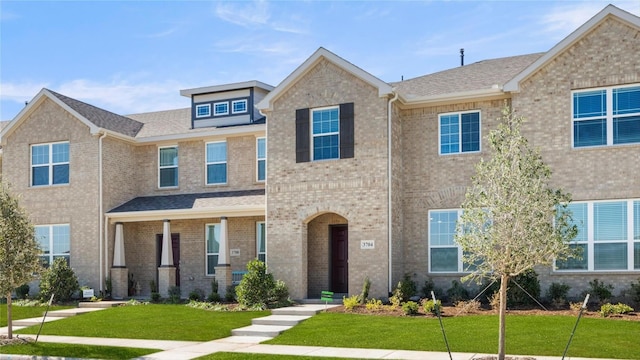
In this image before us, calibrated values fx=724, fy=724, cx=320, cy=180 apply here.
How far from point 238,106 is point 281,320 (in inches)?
466

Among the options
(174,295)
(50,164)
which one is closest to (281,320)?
(174,295)

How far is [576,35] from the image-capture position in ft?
67.7

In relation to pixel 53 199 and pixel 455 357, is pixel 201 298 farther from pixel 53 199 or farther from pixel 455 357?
pixel 455 357

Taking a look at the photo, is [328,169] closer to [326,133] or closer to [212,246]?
[326,133]

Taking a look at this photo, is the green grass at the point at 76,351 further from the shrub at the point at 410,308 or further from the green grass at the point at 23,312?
the shrub at the point at 410,308

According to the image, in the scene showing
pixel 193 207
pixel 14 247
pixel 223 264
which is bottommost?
pixel 223 264

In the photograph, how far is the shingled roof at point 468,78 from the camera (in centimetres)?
2320

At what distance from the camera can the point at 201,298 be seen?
1016 inches

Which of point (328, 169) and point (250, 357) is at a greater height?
point (328, 169)

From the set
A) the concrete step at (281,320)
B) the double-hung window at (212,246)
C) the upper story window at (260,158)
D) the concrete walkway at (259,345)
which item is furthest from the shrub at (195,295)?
the concrete step at (281,320)

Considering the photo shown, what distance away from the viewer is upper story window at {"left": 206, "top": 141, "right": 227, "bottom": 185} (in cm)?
2752

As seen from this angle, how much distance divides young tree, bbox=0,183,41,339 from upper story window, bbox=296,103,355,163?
349 inches

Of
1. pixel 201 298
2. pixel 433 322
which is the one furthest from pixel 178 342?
pixel 201 298

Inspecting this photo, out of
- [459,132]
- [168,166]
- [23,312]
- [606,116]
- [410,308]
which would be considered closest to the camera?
[410,308]
